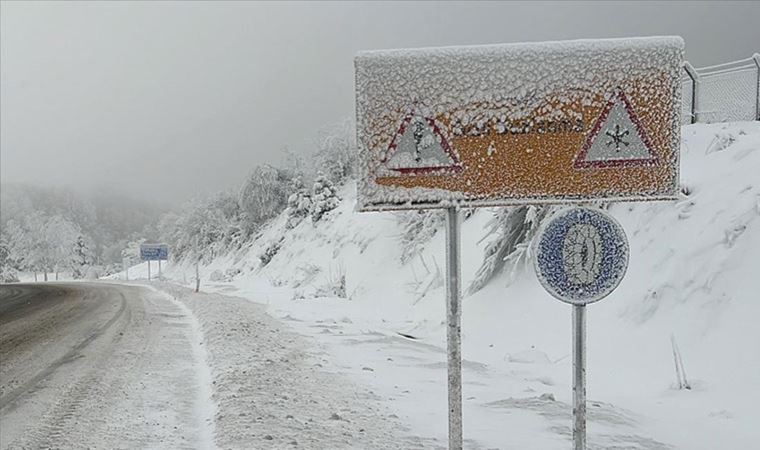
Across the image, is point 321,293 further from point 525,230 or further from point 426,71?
point 426,71

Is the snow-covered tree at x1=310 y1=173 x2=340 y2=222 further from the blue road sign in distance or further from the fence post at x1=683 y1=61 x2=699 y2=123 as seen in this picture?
the fence post at x1=683 y1=61 x2=699 y2=123

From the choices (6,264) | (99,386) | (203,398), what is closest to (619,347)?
(203,398)

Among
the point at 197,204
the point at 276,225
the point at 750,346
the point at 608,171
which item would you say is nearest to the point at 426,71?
the point at 608,171

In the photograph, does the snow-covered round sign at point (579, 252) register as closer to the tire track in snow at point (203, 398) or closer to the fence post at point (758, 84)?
the tire track in snow at point (203, 398)

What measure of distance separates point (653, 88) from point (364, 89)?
182 centimetres

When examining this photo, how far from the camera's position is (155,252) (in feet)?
129

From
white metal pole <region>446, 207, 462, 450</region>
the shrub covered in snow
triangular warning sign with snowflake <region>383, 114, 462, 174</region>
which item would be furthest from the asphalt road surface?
the shrub covered in snow

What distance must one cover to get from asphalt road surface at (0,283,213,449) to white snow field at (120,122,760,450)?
0.42m

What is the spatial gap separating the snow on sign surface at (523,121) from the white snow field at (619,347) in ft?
1.75

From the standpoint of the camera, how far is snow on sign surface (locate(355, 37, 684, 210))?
3582 mm

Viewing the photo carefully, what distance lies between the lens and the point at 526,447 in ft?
15.0

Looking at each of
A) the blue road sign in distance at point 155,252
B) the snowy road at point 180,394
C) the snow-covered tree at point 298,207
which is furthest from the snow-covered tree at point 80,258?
the snowy road at point 180,394

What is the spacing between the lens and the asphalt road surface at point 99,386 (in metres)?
4.53

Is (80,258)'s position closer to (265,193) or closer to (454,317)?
(265,193)
